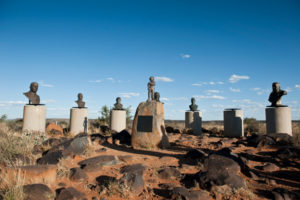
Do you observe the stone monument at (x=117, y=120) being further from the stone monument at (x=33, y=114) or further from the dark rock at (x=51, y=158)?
the dark rock at (x=51, y=158)

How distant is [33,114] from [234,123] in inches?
436

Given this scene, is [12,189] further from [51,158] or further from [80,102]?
[80,102]

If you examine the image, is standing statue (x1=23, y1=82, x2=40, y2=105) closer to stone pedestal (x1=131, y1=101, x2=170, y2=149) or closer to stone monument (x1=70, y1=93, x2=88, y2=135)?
stone monument (x1=70, y1=93, x2=88, y2=135)

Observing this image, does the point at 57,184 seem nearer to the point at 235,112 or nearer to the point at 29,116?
the point at 29,116

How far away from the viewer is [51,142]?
795cm

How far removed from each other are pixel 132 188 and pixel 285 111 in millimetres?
9088

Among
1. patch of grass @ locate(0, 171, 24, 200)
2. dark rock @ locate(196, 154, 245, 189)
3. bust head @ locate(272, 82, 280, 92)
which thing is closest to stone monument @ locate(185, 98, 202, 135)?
bust head @ locate(272, 82, 280, 92)

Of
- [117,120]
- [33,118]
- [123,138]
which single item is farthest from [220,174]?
[117,120]

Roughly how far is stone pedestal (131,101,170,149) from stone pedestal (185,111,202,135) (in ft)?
21.9

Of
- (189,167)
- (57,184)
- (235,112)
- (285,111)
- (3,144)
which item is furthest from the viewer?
(235,112)

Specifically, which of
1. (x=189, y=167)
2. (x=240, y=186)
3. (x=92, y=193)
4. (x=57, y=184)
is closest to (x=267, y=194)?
(x=240, y=186)

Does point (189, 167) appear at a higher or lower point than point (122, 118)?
lower

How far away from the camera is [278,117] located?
10.3 metres

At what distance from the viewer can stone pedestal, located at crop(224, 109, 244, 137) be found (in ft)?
41.3
